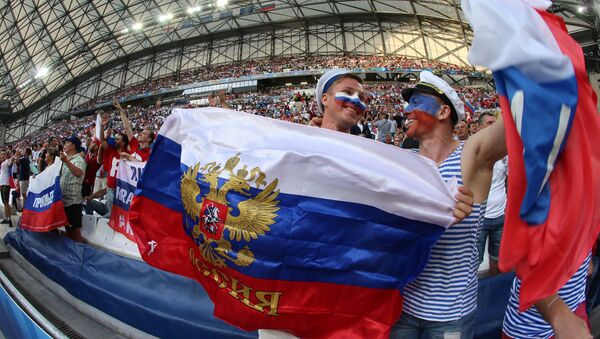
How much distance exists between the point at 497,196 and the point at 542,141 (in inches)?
88.3

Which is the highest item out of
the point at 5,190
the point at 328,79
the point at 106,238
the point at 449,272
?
the point at 328,79

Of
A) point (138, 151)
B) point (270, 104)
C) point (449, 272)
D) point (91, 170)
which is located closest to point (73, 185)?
point (138, 151)

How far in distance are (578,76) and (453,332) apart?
970 mm

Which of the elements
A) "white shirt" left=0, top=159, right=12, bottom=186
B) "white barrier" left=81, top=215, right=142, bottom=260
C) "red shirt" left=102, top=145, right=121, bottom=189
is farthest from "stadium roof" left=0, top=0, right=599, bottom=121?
"white barrier" left=81, top=215, right=142, bottom=260

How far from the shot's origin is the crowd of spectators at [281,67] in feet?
91.7

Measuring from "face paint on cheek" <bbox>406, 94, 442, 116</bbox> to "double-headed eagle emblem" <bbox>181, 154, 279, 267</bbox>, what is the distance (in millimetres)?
697

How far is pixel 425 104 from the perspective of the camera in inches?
57.1

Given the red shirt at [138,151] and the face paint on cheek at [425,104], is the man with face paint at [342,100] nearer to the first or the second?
the face paint on cheek at [425,104]

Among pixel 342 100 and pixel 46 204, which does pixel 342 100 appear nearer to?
pixel 342 100

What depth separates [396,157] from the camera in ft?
4.28

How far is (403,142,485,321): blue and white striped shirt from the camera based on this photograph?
128cm

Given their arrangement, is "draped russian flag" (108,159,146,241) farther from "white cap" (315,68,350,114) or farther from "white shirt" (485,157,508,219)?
"white shirt" (485,157,508,219)

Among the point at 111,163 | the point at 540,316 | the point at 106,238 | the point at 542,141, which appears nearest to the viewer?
the point at 542,141

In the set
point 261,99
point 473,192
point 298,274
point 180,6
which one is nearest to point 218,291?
point 298,274
